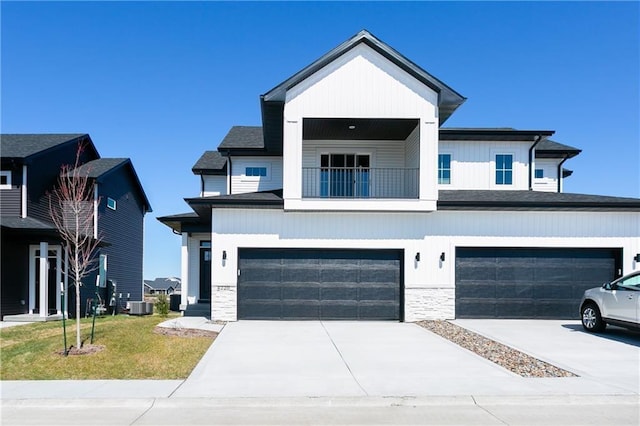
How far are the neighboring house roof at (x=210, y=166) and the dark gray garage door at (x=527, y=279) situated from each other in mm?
10867

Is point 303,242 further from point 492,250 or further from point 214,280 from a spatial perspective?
point 492,250

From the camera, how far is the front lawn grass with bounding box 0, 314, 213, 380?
8.98 m

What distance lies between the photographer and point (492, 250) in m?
15.7

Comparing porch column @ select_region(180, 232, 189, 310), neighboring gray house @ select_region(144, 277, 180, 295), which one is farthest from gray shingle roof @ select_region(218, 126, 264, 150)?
neighboring gray house @ select_region(144, 277, 180, 295)

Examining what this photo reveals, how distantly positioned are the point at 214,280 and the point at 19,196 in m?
8.65

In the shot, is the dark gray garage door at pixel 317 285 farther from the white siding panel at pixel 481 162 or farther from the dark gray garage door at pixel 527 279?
the white siding panel at pixel 481 162

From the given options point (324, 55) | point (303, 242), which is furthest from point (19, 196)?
point (324, 55)

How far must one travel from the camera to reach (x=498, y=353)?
10.8 meters

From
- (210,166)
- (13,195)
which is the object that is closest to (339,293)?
(210,166)

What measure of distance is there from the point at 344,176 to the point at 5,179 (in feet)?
40.8

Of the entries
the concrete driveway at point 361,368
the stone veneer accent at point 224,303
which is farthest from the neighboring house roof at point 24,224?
the concrete driveway at point 361,368

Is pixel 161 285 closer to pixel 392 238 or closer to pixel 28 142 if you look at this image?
pixel 28 142

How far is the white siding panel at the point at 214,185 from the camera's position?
71.1ft

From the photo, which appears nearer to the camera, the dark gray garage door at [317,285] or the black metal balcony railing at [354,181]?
the dark gray garage door at [317,285]
